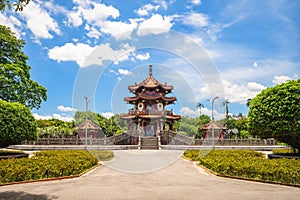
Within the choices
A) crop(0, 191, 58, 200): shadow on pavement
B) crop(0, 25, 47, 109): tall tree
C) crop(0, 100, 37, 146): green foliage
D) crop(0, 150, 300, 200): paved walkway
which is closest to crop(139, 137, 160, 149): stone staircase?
crop(0, 25, 47, 109): tall tree

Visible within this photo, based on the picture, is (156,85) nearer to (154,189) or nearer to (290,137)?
(290,137)

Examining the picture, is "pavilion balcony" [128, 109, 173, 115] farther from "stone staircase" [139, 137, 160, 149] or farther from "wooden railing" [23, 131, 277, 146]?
"stone staircase" [139, 137, 160, 149]

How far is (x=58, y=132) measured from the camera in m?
37.2

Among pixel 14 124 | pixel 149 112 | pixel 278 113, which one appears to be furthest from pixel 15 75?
pixel 278 113

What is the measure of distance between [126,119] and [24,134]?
71.7ft

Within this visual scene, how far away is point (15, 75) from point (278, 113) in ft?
70.7

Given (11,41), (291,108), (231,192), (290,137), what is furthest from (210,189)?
(11,41)

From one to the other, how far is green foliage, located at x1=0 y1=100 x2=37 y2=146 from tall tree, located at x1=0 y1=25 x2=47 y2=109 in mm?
10239

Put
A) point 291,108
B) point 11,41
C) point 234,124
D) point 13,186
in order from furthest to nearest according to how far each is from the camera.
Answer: point 234,124 < point 11,41 < point 291,108 < point 13,186

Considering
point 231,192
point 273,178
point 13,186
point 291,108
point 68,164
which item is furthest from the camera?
point 291,108

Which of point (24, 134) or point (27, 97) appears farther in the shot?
point (27, 97)

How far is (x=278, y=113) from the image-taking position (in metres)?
11.8

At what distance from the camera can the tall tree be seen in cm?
2236

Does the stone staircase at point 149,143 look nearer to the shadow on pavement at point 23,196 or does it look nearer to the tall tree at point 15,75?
the tall tree at point 15,75
